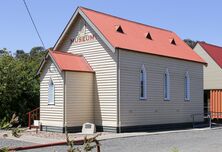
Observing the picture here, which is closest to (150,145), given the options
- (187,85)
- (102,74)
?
(102,74)

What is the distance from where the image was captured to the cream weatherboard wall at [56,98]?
24.8 m

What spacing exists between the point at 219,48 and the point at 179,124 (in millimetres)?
15716

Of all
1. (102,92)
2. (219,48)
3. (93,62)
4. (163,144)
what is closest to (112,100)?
(102,92)

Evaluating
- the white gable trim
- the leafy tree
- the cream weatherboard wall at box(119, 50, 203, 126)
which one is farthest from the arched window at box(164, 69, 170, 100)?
the leafy tree

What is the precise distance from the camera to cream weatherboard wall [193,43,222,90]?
→ 3894 cm

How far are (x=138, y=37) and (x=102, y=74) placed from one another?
14.9 feet

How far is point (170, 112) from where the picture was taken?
28859 mm

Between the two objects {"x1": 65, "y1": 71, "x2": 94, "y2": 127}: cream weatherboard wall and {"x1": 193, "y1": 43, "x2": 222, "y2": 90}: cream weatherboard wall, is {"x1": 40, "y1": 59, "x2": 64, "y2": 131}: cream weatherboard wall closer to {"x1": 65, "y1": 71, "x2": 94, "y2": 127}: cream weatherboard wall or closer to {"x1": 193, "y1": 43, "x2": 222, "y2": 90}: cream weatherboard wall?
{"x1": 65, "y1": 71, "x2": 94, "y2": 127}: cream weatherboard wall

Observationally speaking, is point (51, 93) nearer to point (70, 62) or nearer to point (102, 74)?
point (70, 62)

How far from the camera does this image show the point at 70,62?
25.7m

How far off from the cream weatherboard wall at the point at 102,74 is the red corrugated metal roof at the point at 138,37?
0.67 m

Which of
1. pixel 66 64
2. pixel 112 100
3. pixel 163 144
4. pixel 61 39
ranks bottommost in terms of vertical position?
pixel 163 144

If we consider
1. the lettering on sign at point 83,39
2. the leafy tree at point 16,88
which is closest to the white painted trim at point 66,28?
the lettering on sign at point 83,39

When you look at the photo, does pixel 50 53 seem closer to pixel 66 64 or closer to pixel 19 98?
pixel 66 64
